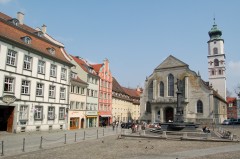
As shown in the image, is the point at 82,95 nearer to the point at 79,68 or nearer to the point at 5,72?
the point at 79,68

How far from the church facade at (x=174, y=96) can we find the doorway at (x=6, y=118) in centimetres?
3521

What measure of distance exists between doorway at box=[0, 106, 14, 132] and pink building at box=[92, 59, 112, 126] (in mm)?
24803

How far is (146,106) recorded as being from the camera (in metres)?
62.2

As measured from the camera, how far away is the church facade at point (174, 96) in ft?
181

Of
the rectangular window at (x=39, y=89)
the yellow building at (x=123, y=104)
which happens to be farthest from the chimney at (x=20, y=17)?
the yellow building at (x=123, y=104)

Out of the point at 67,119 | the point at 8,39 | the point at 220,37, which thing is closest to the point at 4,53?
the point at 8,39

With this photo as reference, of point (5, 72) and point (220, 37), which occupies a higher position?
point (220, 37)

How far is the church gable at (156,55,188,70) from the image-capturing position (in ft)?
195

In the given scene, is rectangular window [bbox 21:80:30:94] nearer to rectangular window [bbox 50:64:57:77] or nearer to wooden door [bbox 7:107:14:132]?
wooden door [bbox 7:107:14:132]

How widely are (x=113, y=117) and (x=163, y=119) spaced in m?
13.0

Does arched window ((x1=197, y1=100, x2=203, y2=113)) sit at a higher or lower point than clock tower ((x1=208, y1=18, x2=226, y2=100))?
lower

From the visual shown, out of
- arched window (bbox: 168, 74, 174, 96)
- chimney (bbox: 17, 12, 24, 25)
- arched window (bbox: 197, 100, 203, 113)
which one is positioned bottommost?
arched window (bbox: 197, 100, 203, 113)

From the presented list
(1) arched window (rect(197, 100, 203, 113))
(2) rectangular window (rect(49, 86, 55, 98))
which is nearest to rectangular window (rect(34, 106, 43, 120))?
(2) rectangular window (rect(49, 86, 55, 98))

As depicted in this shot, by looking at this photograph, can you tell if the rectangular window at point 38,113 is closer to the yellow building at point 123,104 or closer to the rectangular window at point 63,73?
the rectangular window at point 63,73
